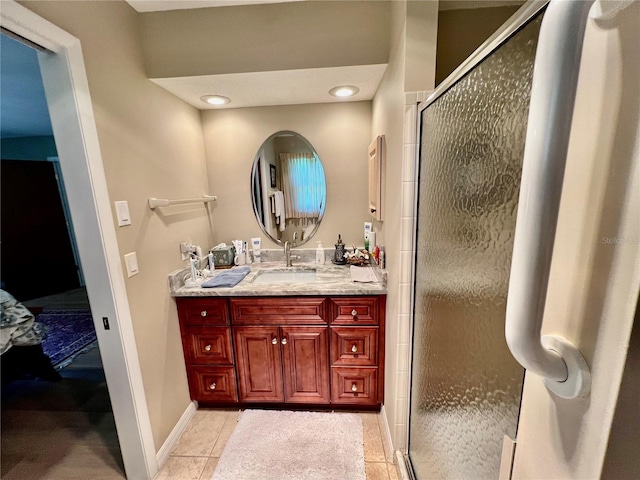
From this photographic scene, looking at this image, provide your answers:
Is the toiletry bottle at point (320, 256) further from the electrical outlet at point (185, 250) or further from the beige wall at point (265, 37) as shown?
the beige wall at point (265, 37)

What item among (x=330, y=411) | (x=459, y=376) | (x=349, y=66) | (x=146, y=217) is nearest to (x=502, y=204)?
(x=459, y=376)

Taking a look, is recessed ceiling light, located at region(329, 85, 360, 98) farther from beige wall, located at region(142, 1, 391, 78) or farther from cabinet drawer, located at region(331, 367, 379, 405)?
cabinet drawer, located at region(331, 367, 379, 405)

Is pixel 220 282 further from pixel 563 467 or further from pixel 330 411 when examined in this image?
pixel 563 467

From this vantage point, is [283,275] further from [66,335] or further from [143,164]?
[66,335]

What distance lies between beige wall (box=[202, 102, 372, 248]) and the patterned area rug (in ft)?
4.96

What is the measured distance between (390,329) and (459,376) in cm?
73

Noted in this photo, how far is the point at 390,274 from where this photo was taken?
1.47 meters

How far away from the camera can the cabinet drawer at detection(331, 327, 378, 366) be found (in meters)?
1.66

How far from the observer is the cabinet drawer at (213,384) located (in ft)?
5.84

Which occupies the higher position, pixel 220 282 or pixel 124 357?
pixel 220 282

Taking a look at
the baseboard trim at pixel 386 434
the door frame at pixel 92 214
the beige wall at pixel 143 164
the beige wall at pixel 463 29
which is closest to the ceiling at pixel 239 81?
the beige wall at pixel 463 29

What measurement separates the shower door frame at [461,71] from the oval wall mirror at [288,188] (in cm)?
115

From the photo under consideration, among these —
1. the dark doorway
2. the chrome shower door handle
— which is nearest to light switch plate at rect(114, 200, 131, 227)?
the chrome shower door handle

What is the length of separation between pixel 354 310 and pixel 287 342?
1.61 feet
